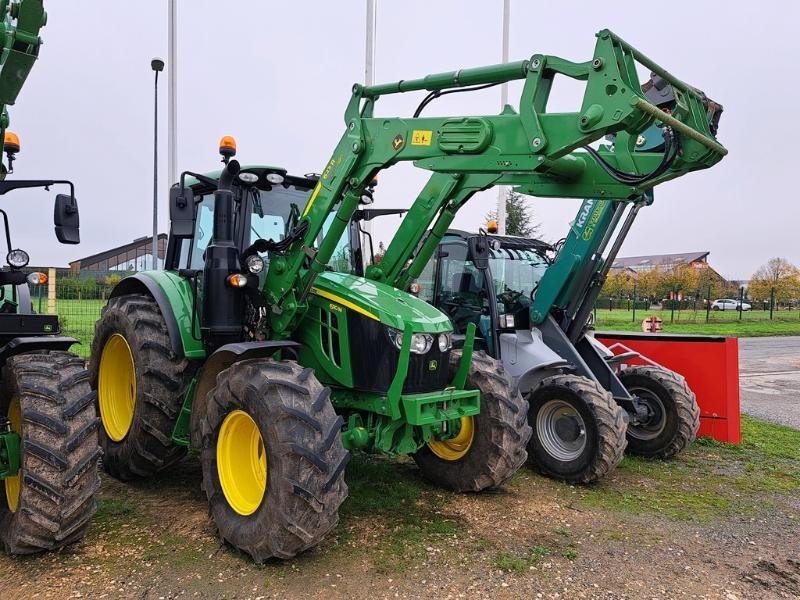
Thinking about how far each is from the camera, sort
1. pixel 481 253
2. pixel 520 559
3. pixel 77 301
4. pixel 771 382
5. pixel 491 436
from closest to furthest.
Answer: pixel 520 559 → pixel 491 436 → pixel 481 253 → pixel 771 382 → pixel 77 301

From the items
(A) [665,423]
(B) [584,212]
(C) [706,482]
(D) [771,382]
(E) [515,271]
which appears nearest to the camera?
(C) [706,482]

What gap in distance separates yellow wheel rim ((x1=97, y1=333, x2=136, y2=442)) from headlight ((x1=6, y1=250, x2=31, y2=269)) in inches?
63.6

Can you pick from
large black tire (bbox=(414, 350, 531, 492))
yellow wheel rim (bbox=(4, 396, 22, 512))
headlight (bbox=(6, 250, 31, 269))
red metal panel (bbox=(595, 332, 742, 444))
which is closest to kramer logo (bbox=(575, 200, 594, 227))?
red metal panel (bbox=(595, 332, 742, 444))

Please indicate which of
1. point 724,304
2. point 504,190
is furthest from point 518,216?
point 724,304

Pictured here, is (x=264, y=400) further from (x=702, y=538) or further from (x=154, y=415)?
(x=702, y=538)

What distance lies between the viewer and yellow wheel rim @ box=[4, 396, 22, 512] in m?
3.62

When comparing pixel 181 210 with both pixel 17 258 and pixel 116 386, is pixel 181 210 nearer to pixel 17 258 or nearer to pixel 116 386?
pixel 17 258

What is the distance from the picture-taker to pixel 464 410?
4371mm

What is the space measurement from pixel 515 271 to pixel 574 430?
2186 millimetres

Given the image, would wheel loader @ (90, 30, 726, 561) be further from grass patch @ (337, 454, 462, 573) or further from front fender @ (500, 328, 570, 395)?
front fender @ (500, 328, 570, 395)

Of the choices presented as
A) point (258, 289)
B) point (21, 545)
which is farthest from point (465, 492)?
point (21, 545)

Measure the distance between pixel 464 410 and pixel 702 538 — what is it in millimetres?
1903

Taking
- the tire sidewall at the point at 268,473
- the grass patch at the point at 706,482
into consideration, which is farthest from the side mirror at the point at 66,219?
the grass patch at the point at 706,482

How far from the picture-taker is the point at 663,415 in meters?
6.28
